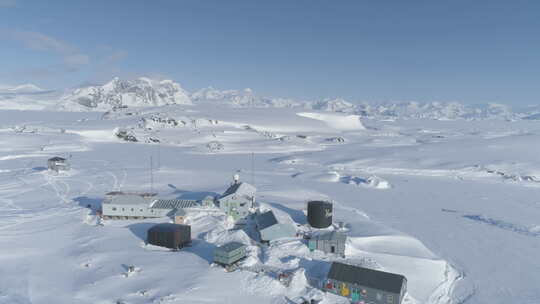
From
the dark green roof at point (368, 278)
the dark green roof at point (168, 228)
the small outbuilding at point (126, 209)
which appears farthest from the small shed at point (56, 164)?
the dark green roof at point (368, 278)

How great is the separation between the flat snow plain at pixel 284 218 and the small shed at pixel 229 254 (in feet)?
1.55

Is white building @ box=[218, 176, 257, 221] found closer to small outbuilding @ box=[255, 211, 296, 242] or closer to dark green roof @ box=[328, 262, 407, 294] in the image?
small outbuilding @ box=[255, 211, 296, 242]

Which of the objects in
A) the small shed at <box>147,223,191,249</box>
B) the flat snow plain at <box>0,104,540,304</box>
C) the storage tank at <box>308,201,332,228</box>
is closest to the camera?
the flat snow plain at <box>0,104,540,304</box>

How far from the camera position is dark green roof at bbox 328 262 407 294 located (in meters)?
15.9

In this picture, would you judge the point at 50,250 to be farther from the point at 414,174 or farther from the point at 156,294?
the point at 414,174

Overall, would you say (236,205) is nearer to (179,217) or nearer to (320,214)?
(179,217)

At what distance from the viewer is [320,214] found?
77.3ft

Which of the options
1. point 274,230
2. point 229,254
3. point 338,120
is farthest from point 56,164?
point 338,120

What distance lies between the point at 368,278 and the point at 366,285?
0.39 m

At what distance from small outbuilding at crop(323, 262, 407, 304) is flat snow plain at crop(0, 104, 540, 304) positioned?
0.58 metres

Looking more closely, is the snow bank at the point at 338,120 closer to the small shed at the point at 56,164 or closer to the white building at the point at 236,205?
the small shed at the point at 56,164

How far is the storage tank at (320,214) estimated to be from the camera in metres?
23.6

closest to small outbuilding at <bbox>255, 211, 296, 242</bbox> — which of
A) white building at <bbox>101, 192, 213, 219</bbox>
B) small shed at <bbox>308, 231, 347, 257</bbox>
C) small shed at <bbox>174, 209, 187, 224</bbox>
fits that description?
small shed at <bbox>308, 231, 347, 257</bbox>

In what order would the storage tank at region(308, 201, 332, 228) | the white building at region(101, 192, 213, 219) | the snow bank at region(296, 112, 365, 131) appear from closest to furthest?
the storage tank at region(308, 201, 332, 228) < the white building at region(101, 192, 213, 219) < the snow bank at region(296, 112, 365, 131)
